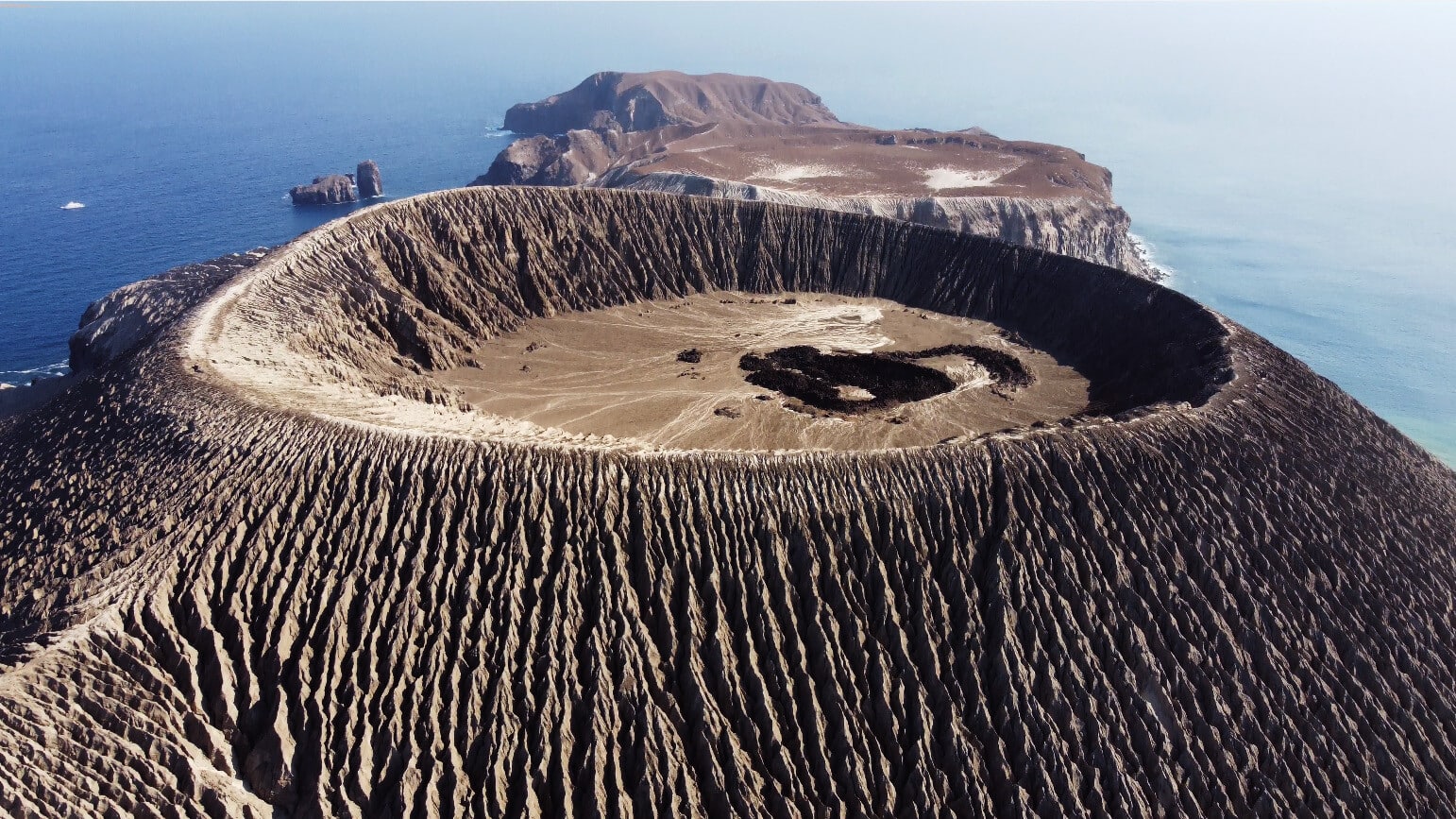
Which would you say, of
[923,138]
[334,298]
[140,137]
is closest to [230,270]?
[334,298]

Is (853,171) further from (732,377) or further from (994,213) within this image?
(732,377)

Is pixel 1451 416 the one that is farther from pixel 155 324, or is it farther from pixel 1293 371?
pixel 155 324

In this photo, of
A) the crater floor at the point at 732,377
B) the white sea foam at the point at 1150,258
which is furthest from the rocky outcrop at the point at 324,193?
the white sea foam at the point at 1150,258

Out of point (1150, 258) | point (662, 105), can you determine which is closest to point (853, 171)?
point (1150, 258)

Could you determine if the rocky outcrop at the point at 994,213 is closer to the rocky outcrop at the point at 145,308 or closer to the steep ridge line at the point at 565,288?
the steep ridge line at the point at 565,288

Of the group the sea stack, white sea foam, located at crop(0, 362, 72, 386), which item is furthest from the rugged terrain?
white sea foam, located at crop(0, 362, 72, 386)

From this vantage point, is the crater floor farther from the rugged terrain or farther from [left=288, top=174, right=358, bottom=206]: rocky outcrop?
[left=288, top=174, right=358, bottom=206]: rocky outcrop
